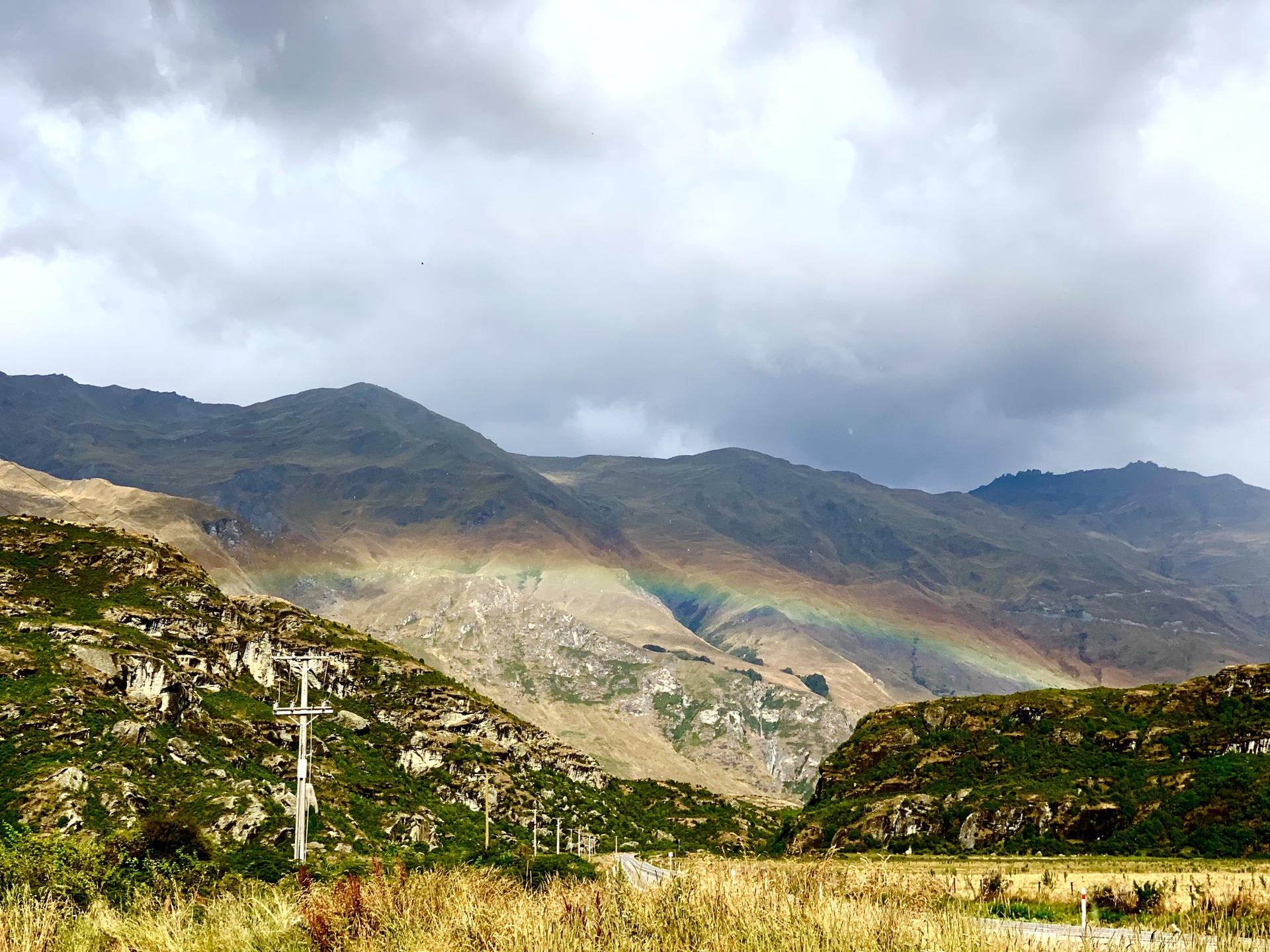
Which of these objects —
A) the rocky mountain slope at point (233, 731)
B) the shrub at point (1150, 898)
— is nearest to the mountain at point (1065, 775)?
the rocky mountain slope at point (233, 731)

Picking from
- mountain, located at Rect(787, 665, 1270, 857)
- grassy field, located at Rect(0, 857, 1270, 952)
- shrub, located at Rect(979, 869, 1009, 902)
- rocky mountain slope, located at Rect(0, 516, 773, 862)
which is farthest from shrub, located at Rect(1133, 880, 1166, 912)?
rocky mountain slope, located at Rect(0, 516, 773, 862)

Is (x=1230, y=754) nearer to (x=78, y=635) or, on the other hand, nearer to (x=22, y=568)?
(x=78, y=635)

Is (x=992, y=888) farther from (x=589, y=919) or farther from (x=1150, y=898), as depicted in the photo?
(x=589, y=919)

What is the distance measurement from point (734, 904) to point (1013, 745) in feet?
252

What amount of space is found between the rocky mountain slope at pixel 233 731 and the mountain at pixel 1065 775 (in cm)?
2467

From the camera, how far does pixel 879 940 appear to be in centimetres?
1108

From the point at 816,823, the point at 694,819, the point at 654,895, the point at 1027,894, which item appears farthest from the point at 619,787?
the point at 654,895

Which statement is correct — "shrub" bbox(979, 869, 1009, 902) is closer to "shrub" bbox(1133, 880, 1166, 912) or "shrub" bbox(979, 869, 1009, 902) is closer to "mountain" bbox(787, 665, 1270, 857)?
"shrub" bbox(1133, 880, 1166, 912)

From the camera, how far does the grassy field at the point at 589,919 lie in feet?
37.5

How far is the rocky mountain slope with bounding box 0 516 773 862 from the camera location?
66188 mm

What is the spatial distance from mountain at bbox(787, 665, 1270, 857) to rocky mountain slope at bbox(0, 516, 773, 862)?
24.7 metres

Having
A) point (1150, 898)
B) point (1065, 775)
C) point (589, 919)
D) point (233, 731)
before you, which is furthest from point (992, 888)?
point (233, 731)

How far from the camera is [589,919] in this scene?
13.3 m

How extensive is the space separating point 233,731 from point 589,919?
86387mm
